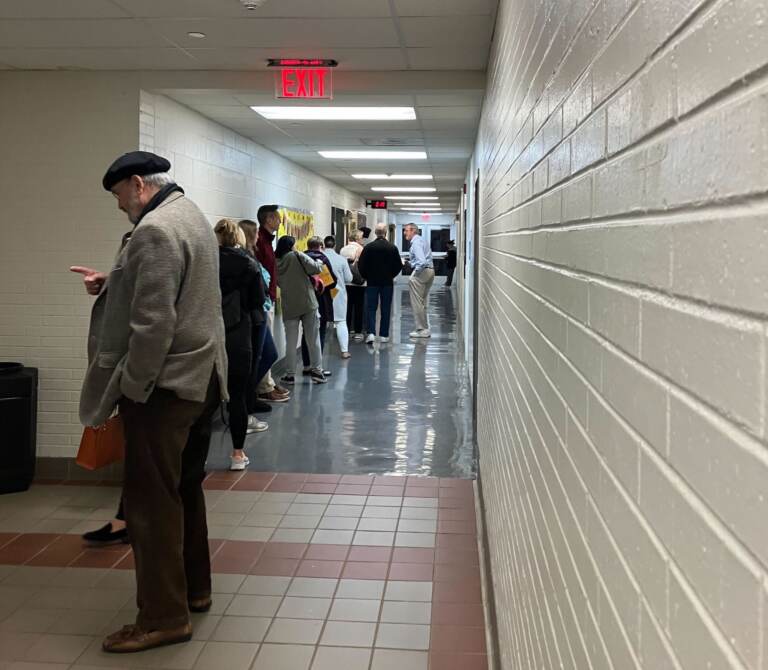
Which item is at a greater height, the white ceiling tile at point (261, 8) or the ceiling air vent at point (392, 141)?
the ceiling air vent at point (392, 141)

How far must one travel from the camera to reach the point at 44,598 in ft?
12.0

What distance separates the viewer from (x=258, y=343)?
6.36 meters

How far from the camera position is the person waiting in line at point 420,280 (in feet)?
44.4

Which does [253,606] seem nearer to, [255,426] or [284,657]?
[284,657]

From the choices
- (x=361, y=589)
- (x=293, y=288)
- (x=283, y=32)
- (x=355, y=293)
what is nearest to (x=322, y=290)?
(x=293, y=288)

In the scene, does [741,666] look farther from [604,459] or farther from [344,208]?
[344,208]

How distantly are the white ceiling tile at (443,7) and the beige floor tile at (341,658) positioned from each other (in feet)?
10.0

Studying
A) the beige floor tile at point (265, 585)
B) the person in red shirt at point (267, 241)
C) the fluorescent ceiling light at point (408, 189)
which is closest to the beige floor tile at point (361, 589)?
the beige floor tile at point (265, 585)

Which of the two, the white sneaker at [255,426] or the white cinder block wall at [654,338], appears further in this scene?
the white sneaker at [255,426]

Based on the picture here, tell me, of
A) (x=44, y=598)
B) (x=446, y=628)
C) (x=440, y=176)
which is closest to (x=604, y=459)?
(x=446, y=628)

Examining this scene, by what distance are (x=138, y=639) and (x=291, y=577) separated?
882mm

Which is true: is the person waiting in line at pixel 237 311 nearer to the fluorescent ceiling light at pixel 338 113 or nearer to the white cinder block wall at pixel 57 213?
the white cinder block wall at pixel 57 213

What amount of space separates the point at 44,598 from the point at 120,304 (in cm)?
146

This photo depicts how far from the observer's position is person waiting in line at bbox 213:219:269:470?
17.8 feet
